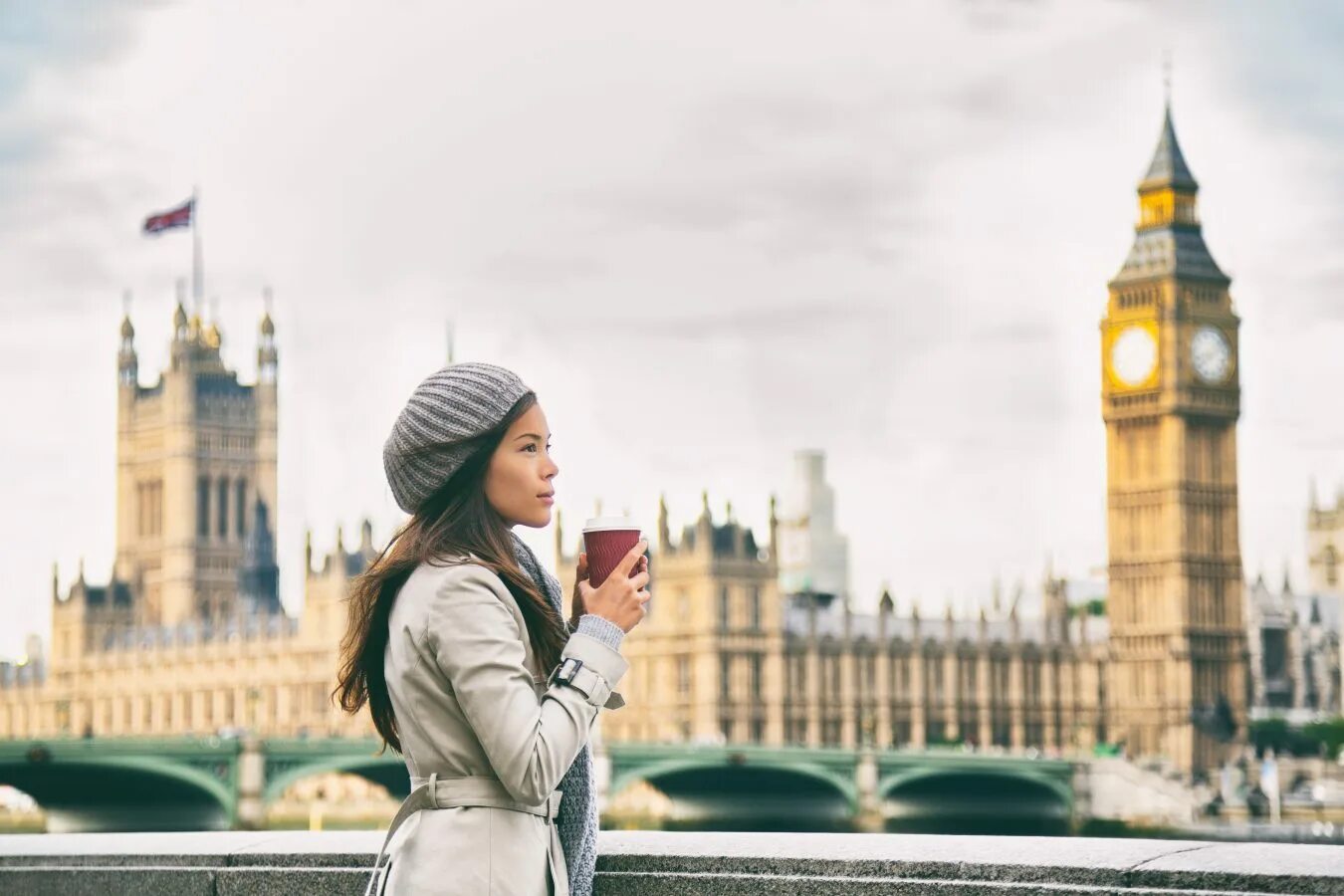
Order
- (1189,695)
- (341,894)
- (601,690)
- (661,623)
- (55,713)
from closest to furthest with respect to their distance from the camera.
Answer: (601,690) → (341,894) → (661,623) → (1189,695) → (55,713)

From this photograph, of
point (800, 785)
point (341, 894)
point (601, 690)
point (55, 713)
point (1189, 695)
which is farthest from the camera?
point (55, 713)

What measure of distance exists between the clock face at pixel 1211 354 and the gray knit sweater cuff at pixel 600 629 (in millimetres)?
83669

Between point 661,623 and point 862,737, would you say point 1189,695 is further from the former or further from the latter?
point 661,623

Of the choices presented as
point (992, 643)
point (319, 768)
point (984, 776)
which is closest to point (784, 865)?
point (319, 768)

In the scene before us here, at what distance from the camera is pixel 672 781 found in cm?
6066

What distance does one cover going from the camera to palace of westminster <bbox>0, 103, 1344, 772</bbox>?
7788 cm

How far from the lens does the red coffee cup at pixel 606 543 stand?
404 cm

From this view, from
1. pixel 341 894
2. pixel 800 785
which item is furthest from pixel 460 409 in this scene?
pixel 800 785

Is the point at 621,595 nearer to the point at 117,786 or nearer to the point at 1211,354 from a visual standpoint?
the point at 117,786

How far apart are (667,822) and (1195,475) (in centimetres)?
2994

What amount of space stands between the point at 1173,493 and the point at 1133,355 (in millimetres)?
4888

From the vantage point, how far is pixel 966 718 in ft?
271

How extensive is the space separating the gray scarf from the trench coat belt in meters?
0.08

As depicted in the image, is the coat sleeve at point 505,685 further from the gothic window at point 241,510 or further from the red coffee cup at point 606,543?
the gothic window at point 241,510
